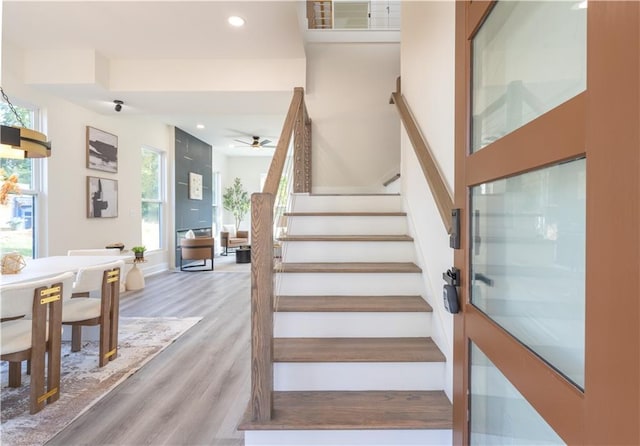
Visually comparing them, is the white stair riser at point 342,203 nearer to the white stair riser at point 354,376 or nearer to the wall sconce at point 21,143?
the white stair riser at point 354,376

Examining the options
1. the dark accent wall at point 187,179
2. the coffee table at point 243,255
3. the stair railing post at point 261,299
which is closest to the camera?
the stair railing post at point 261,299

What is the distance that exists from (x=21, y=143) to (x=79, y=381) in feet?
5.56

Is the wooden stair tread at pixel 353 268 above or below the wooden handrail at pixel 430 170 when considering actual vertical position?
below

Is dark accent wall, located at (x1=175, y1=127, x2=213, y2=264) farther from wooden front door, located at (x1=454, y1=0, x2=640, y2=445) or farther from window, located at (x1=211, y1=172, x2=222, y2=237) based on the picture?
wooden front door, located at (x1=454, y1=0, x2=640, y2=445)

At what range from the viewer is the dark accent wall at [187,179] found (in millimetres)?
7730

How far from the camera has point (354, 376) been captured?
1697 mm

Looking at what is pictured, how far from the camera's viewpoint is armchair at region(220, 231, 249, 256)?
962 centimetres

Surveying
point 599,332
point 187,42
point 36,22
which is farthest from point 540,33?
point 36,22

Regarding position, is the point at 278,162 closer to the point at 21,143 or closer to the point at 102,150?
the point at 21,143

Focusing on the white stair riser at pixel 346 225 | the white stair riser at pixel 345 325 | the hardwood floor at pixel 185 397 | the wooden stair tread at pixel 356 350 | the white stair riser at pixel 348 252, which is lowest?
the hardwood floor at pixel 185 397

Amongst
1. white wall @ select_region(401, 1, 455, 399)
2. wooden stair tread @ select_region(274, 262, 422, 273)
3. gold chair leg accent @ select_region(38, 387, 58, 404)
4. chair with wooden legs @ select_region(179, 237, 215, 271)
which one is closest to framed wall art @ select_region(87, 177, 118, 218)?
chair with wooden legs @ select_region(179, 237, 215, 271)

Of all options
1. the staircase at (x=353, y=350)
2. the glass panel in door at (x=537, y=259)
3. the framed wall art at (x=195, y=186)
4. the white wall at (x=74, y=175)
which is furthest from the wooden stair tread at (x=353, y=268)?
the framed wall art at (x=195, y=186)

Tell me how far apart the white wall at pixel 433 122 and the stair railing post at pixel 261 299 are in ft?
2.74

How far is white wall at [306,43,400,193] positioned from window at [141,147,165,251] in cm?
381
